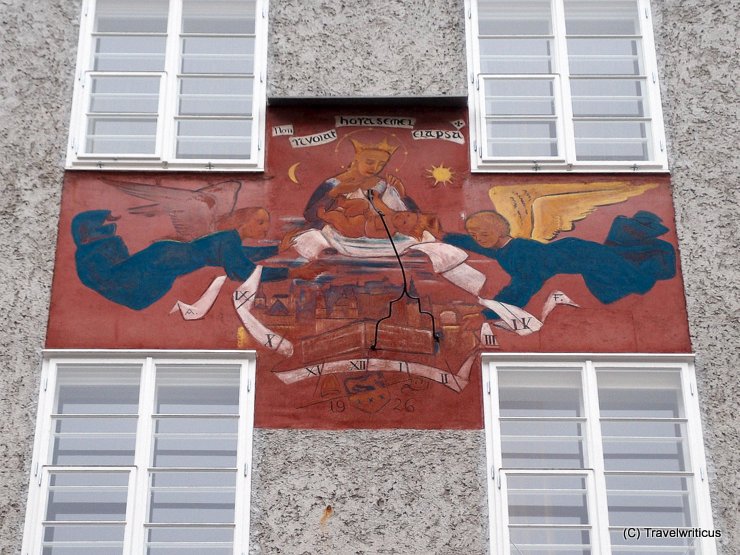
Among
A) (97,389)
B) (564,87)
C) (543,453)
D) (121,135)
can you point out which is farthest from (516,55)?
(97,389)

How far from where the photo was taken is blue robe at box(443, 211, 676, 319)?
1009cm

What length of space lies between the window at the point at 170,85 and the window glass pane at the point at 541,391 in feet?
9.12

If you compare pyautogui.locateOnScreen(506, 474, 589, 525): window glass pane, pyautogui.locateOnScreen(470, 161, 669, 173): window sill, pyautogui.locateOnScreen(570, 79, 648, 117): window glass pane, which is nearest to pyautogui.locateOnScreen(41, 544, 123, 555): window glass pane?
pyautogui.locateOnScreen(506, 474, 589, 525): window glass pane

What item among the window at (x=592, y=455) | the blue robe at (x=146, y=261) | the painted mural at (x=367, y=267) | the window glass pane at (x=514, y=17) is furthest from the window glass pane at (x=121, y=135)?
the window at (x=592, y=455)

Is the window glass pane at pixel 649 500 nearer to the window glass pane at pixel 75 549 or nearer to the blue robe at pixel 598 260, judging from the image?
the blue robe at pixel 598 260

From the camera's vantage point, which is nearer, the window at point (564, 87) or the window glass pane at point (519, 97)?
the window at point (564, 87)

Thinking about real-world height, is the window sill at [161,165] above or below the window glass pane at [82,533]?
above

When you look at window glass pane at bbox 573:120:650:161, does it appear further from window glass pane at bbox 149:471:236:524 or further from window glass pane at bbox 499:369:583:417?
window glass pane at bbox 149:471:236:524

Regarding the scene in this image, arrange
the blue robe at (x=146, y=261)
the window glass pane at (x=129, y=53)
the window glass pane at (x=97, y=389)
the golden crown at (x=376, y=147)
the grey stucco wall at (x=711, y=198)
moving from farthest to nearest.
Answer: the window glass pane at (x=129, y=53) < the golden crown at (x=376, y=147) < the blue robe at (x=146, y=261) < the window glass pane at (x=97, y=389) < the grey stucco wall at (x=711, y=198)

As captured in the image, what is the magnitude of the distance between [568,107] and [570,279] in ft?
5.46

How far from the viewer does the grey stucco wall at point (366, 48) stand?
35.9ft

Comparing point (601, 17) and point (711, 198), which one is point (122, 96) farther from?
point (711, 198)

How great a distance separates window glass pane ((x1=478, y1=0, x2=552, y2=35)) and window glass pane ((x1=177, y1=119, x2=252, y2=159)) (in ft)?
7.64

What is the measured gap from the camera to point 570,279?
399 inches
